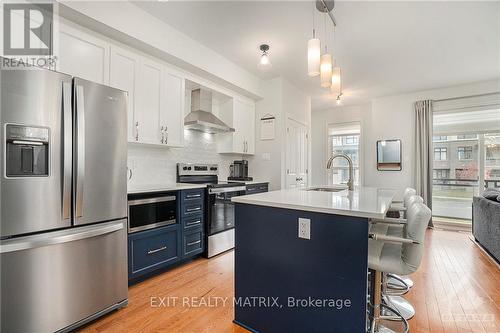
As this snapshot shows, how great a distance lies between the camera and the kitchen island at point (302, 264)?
1.33 metres

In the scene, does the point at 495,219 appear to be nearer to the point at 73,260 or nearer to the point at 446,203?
the point at 446,203

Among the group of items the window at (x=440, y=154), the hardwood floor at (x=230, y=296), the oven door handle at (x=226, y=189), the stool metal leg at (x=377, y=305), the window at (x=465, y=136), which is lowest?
the hardwood floor at (x=230, y=296)

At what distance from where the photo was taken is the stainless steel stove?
3160 millimetres

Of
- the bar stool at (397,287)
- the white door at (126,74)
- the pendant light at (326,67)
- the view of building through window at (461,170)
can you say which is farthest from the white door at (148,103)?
the view of building through window at (461,170)

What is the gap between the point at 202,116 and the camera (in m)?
3.52

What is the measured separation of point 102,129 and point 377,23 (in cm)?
301

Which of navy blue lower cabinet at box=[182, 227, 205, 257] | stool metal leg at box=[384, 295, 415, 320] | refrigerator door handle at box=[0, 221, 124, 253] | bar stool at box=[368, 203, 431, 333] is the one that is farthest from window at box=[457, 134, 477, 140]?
refrigerator door handle at box=[0, 221, 124, 253]

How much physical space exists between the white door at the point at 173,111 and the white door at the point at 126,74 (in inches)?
15.0

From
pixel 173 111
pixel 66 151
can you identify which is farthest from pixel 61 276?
pixel 173 111

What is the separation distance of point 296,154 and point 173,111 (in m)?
2.58

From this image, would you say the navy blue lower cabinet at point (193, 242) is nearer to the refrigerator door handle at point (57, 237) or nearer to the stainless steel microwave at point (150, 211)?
the stainless steel microwave at point (150, 211)

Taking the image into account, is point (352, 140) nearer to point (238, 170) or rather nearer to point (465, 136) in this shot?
point (465, 136)

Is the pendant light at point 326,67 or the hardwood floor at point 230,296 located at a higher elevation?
the pendant light at point 326,67

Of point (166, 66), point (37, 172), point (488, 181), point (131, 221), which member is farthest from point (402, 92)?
point (37, 172)
